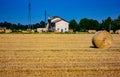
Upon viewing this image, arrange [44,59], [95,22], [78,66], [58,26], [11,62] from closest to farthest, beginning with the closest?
[78,66] → [11,62] → [44,59] → [58,26] → [95,22]

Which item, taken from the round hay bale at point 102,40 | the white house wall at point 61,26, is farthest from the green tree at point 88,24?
the round hay bale at point 102,40

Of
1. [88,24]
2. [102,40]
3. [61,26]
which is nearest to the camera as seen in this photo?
[102,40]

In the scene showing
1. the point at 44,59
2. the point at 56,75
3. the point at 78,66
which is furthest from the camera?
the point at 44,59

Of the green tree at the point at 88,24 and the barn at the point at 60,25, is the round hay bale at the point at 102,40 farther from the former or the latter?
the green tree at the point at 88,24

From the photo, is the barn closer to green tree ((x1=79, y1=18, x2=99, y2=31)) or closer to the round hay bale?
green tree ((x1=79, y1=18, x2=99, y2=31))

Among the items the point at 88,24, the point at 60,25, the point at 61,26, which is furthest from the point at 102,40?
the point at 88,24

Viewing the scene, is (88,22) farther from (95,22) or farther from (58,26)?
(58,26)

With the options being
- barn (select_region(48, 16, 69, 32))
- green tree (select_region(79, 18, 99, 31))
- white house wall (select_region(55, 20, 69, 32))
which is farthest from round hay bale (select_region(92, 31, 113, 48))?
green tree (select_region(79, 18, 99, 31))

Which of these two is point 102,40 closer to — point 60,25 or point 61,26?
point 60,25

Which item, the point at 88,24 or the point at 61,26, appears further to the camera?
the point at 88,24

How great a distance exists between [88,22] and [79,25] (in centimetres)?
320

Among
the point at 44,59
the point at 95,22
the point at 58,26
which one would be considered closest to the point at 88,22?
the point at 95,22

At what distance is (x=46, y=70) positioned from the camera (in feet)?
27.2

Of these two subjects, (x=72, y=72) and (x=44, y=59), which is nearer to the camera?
(x=72, y=72)
